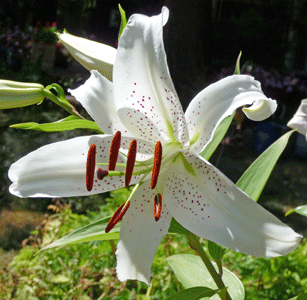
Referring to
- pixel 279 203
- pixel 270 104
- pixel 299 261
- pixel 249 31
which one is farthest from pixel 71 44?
pixel 249 31

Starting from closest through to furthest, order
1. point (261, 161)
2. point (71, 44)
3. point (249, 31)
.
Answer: point (71, 44) → point (261, 161) → point (249, 31)

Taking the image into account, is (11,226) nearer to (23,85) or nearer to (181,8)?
(181,8)

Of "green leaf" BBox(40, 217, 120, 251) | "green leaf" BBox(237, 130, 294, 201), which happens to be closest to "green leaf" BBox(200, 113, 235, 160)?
"green leaf" BBox(237, 130, 294, 201)

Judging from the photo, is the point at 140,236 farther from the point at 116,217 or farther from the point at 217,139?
the point at 217,139

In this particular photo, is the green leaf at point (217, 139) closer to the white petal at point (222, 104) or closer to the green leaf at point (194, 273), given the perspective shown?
the white petal at point (222, 104)

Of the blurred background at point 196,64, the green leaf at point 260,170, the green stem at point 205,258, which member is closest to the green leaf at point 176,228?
the green stem at point 205,258

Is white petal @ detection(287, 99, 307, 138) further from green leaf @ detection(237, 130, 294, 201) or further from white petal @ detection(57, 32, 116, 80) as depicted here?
white petal @ detection(57, 32, 116, 80)
